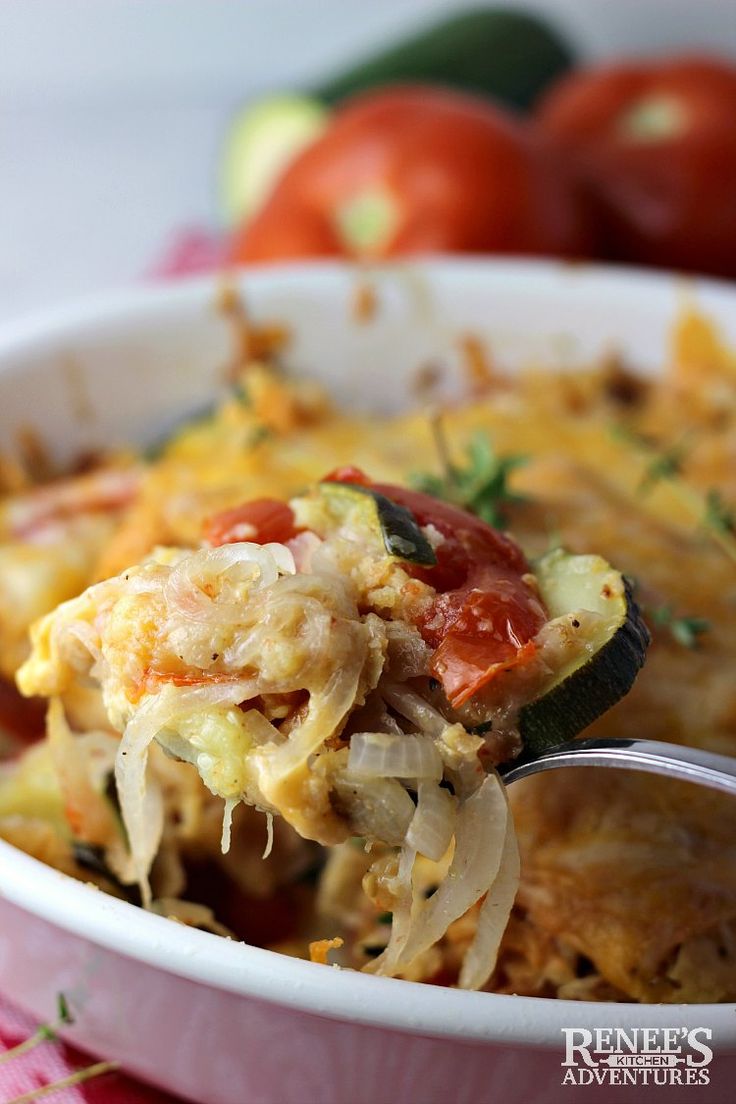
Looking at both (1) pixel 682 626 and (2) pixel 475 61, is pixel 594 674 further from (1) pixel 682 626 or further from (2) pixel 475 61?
(2) pixel 475 61

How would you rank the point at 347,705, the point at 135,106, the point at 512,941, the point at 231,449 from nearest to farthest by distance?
1. the point at 347,705
2. the point at 512,941
3. the point at 231,449
4. the point at 135,106

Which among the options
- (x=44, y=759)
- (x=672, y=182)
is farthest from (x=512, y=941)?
(x=672, y=182)

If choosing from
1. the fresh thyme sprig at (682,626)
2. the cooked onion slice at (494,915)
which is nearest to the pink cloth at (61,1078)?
the cooked onion slice at (494,915)

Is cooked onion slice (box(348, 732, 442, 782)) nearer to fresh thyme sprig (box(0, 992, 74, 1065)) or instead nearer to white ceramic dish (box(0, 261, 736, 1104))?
white ceramic dish (box(0, 261, 736, 1104))

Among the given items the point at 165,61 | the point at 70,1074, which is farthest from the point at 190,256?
the point at 70,1074

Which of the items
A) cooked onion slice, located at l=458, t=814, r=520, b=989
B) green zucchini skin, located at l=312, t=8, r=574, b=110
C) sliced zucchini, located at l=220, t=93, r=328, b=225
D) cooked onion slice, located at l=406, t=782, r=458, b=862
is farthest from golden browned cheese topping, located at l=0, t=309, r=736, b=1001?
green zucchini skin, located at l=312, t=8, r=574, b=110

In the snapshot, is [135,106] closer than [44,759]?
→ No

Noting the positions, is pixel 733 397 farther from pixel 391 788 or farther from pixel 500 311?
pixel 391 788
